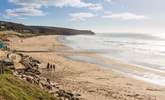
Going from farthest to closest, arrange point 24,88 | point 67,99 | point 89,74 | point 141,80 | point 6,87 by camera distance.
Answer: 1. point 89,74
2. point 141,80
3. point 67,99
4. point 24,88
5. point 6,87

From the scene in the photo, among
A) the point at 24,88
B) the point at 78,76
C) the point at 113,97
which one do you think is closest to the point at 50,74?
the point at 78,76

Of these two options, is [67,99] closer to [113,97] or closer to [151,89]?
[113,97]

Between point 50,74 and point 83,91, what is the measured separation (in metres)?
7.88

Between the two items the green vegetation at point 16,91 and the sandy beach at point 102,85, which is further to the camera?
the sandy beach at point 102,85

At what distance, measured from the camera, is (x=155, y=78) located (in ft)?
92.1

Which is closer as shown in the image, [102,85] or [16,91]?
[16,91]

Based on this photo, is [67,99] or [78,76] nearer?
[67,99]

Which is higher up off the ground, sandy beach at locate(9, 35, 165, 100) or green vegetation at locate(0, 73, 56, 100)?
green vegetation at locate(0, 73, 56, 100)

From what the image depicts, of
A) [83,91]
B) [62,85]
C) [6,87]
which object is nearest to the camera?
[6,87]

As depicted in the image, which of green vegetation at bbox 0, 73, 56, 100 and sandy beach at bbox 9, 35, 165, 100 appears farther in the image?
sandy beach at bbox 9, 35, 165, 100

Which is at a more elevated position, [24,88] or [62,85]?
[24,88]

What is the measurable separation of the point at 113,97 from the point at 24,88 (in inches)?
307

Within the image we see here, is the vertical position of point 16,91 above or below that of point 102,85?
above

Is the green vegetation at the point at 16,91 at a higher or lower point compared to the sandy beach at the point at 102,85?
higher
